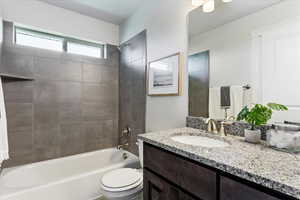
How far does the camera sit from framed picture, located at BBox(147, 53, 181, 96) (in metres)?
1.63

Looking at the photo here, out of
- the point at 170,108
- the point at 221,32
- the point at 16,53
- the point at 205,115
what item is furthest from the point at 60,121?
the point at 221,32

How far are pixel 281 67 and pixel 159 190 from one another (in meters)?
1.12

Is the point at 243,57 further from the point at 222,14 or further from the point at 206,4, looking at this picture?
the point at 206,4

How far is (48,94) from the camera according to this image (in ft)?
7.13

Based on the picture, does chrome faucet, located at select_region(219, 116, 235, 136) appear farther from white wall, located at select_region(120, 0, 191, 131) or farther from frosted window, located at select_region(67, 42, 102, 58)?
frosted window, located at select_region(67, 42, 102, 58)

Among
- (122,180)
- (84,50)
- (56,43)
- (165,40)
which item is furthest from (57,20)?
(122,180)

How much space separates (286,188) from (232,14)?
1.28 m

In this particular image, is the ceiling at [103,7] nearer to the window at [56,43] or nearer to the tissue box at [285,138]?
the window at [56,43]

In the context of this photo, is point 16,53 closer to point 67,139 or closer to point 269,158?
point 67,139

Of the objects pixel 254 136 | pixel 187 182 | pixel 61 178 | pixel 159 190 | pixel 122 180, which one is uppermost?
pixel 254 136

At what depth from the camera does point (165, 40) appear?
178 centimetres

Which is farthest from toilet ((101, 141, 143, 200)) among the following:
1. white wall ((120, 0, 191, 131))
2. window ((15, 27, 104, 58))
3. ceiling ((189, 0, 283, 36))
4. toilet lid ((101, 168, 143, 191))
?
window ((15, 27, 104, 58))

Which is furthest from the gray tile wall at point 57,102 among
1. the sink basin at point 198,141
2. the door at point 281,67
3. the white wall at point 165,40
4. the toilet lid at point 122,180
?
the door at point 281,67

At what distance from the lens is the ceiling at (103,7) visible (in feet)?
6.87
